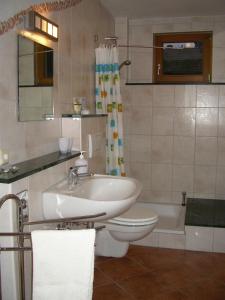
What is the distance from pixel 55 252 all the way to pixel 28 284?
591mm

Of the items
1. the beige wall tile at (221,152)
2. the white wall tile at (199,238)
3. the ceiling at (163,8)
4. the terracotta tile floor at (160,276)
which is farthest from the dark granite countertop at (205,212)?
the ceiling at (163,8)

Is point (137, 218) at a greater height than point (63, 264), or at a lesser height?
lesser

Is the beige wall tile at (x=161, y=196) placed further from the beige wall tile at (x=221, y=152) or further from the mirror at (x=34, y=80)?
the mirror at (x=34, y=80)

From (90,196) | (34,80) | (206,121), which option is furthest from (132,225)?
(206,121)

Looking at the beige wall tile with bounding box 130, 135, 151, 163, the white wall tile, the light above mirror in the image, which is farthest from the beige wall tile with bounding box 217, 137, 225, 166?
the light above mirror

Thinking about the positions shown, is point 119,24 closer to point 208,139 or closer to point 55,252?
point 208,139

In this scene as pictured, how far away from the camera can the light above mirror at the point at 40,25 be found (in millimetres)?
2070

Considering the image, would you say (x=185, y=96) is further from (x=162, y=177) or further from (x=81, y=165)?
(x=81, y=165)

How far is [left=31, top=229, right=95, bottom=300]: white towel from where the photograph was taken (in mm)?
1462

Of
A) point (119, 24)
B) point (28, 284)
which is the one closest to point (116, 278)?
point (28, 284)

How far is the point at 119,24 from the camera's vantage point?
4.14 meters

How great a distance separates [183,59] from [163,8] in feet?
2.21

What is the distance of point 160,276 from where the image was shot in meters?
2.73

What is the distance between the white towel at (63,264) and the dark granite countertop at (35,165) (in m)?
0.37
